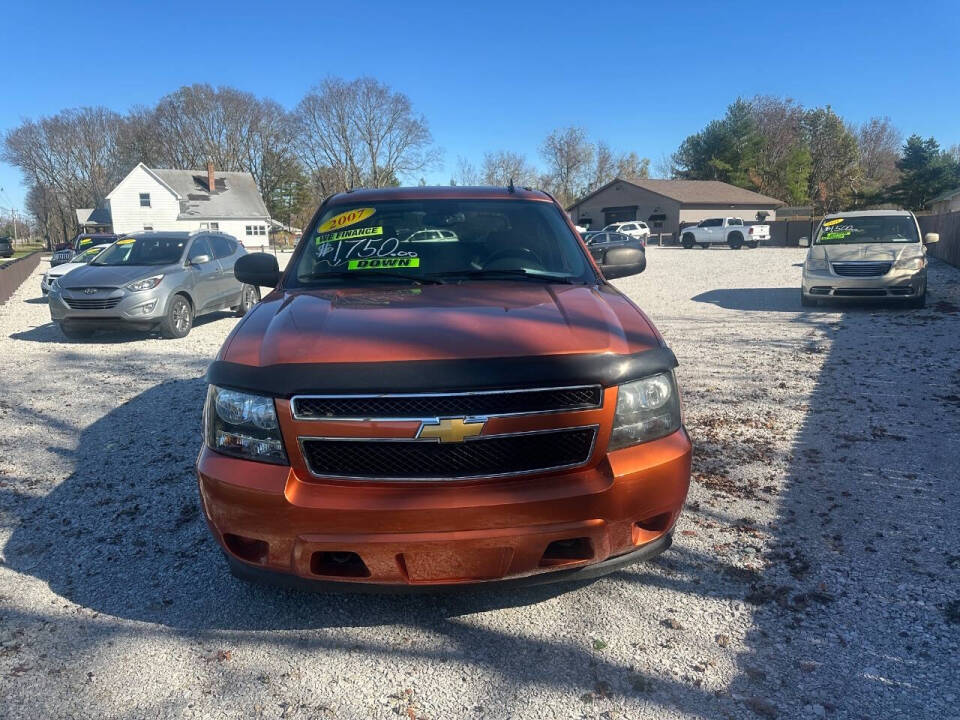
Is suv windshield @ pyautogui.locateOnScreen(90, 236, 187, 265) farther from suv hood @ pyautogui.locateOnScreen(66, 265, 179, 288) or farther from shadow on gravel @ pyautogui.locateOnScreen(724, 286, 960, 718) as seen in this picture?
shadow on gravel @ pyautogui.locateOnScreen(724, 286, 960, 718)

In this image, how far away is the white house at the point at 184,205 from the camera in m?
57.0

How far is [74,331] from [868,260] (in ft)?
42.0

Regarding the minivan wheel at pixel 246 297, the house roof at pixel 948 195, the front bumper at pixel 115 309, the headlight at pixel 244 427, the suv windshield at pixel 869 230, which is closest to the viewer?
the headlight at pixel 244 427

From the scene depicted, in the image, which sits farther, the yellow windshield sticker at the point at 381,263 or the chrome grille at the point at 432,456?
the yellow windshield sticker at the point at 381,263

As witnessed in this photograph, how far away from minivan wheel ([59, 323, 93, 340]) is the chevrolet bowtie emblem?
9.37 metres

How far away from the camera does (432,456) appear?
227cm

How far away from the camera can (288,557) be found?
7.57ft

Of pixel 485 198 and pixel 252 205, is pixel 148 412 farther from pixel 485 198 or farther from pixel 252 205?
pixel 252 205

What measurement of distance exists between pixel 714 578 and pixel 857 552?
30.1 inches

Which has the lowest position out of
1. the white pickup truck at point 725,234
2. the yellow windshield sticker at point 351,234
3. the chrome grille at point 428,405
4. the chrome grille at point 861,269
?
the chrome grille at point 428,405

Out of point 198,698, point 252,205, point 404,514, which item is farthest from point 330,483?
point 252,205

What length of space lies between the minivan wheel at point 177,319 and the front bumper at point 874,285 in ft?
34.7

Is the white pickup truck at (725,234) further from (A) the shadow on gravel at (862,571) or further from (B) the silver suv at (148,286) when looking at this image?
(A) the shadow on gravel at (862,571)

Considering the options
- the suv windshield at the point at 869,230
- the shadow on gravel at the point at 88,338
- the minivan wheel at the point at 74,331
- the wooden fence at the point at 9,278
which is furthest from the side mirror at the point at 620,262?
the wooden fence at the point at 9,278
